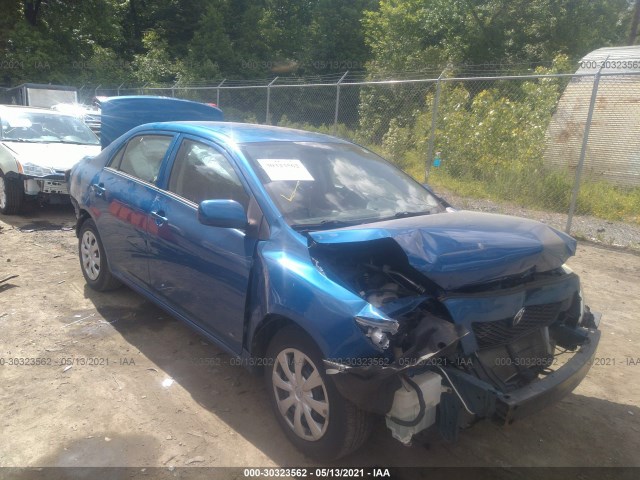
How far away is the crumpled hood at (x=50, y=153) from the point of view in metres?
7.25

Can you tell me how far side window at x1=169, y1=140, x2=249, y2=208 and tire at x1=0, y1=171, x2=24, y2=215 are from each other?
481 cm

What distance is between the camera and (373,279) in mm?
2621

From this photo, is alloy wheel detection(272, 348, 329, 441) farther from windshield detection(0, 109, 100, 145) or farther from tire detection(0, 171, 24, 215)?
windshield detection(0, 109, 100, 145)

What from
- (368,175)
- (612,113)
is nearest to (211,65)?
(612,113)

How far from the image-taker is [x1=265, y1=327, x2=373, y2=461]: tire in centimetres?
249

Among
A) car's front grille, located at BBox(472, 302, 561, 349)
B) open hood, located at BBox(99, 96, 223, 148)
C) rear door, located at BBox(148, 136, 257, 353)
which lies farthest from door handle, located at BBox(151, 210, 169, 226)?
open hood, located at BBox(99, 96, 223, 148)

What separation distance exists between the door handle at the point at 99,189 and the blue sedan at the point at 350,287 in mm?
737

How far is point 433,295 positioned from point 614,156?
9457mm

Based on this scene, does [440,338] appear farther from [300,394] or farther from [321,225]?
[321,225]

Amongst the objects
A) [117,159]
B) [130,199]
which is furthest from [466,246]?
[117,159]

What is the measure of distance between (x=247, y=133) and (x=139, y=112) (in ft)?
16.1

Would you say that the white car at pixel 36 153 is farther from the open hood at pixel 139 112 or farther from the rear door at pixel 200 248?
the rear door at pixel 200 248

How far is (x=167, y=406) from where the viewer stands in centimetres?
318

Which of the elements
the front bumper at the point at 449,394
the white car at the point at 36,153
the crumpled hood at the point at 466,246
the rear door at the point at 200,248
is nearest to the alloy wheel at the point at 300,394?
the front bumper at the point at 449,394
